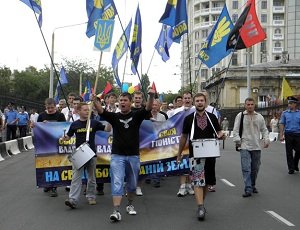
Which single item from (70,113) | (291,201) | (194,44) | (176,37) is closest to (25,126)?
(176,37)

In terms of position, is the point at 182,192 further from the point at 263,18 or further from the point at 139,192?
the point at 263,18

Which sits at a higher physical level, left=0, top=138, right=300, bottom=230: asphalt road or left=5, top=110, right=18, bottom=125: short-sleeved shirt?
left=5, top=110, right=18, bottom=125: short-sleeved shirt

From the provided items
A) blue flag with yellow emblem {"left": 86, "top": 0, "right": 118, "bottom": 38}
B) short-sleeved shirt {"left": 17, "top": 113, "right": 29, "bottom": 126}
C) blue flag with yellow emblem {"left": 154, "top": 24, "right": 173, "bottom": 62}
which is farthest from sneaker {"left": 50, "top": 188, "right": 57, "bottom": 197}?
short-sleeved shirt {"left": 17, "top": 113, "right": 29, "bottom": 126}

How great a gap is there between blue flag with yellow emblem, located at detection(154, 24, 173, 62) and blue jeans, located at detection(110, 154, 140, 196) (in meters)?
9.42

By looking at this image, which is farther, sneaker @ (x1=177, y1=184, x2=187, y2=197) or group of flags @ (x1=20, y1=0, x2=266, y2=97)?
group of flags @ (x1=20, y1=0, x2=266, y2=97)

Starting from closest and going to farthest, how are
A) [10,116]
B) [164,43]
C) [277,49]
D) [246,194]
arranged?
1. [246,194]
2. [164,43]
3. [10,116]
4. [277,49]

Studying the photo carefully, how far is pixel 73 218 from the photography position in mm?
7500

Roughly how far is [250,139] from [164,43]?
8.17m

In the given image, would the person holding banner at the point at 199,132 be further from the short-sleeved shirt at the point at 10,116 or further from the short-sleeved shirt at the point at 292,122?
the short-sleeved shirt at the point at 10,116

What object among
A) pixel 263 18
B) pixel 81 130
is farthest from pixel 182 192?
pixel 263 18

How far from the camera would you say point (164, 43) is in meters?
17.1

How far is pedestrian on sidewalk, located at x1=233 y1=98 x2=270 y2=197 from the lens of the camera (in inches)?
376

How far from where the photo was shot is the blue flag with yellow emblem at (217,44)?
43.9 feet

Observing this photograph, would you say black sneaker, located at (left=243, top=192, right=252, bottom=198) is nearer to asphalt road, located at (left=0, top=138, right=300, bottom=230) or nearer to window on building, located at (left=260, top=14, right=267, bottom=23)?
asphalt road, located at (left=0, top=138, right=300, bottom=230)
